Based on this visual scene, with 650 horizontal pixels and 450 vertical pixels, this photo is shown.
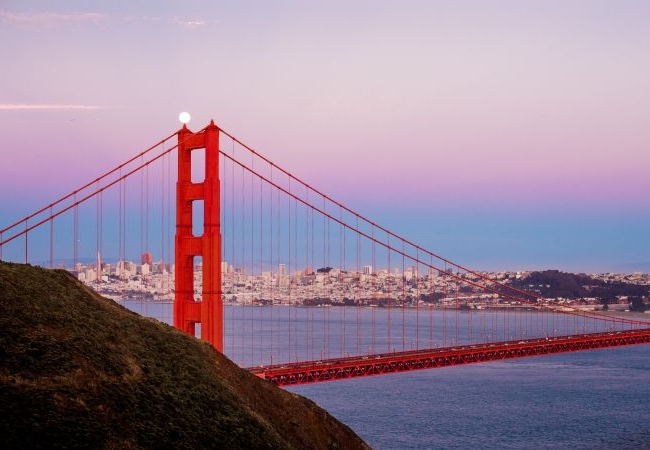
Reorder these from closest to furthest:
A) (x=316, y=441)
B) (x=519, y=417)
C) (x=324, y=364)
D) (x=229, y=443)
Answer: (x=229, y=443)
(x=316, y=441)
(x=324, y=364)
(x=519, y=417)

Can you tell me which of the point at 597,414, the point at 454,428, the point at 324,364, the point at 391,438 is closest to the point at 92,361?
the point at 324,364

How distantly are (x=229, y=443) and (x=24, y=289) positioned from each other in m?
6.25

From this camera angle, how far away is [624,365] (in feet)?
315

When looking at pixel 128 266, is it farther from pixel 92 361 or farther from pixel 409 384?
pixel 92 361

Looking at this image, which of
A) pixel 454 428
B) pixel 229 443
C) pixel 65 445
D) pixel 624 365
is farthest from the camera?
pixel 624 365

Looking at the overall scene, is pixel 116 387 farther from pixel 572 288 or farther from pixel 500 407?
pixel 572 288

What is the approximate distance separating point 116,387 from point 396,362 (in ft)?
79.1

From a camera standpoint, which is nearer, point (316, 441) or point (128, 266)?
point (316, 441)

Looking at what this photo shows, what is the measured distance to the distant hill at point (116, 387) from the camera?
13781mm

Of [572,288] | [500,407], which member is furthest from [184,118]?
[572,288]

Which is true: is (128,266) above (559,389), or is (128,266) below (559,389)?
above

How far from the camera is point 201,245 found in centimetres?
3062

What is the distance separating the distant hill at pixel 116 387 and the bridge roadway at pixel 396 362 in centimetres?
1118

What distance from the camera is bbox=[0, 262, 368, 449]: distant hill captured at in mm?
13781
